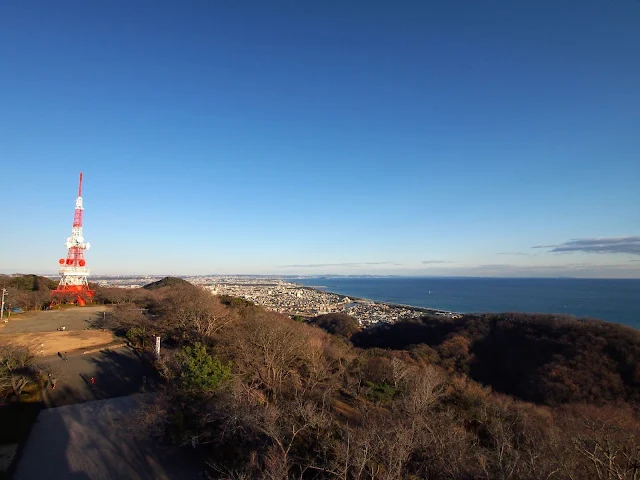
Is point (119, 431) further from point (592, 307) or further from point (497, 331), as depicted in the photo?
point (592, 307)

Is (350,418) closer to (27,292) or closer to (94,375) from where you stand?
(94,375)

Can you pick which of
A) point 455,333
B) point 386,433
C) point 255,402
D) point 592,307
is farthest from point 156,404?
point 592,307

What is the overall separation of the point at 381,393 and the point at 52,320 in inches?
1011

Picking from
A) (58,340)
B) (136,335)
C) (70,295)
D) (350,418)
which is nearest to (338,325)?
(136,335)

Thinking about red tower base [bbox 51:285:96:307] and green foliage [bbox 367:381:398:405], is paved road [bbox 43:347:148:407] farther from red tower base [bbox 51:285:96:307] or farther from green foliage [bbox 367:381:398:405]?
red tower base [bbox 51:285:96:307]

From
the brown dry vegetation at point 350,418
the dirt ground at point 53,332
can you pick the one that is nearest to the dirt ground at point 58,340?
the dirt ground at point 53,332

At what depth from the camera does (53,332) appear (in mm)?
23203

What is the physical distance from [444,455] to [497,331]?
30.6m

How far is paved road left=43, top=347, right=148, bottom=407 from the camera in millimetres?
14016

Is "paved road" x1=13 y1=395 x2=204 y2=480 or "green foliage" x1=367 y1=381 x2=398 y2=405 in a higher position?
"paved road" x1=13 y1=395 x2=204 y2=480

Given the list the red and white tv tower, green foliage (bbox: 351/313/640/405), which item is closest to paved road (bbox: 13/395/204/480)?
green foliage (bbox: 351/313/640/405)

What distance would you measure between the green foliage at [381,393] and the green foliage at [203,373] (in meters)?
6.61

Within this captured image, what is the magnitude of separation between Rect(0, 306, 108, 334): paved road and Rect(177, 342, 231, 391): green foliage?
1841 centimetres

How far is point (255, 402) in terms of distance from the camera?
10.1 meters
